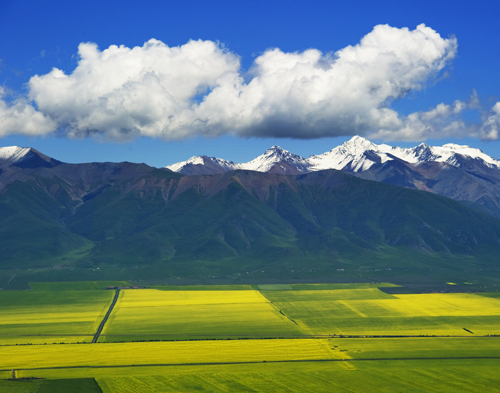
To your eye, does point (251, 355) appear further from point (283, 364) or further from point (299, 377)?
point (299, 377)

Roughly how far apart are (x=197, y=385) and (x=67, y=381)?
88.7 ft

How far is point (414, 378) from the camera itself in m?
131

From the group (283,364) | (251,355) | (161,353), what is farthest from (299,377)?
Answer: (161,353)

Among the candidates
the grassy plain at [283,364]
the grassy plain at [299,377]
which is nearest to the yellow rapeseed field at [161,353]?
the grassy plain at [283,364]

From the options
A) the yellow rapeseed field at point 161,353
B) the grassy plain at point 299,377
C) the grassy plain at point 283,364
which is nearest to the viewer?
the grassy plain at point 299,377

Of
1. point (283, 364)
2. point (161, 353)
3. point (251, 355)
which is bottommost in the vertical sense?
point (161, 353)

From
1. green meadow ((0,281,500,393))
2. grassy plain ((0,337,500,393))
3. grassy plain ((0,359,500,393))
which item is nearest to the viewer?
grassy plain ((0,359,500,393))

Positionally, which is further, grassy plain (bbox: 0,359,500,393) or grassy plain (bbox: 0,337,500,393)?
grassy plain (bbox: 0,337,500,393)

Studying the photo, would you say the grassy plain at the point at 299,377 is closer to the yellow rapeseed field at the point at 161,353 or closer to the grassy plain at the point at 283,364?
the grassy plain at the point at 283,364

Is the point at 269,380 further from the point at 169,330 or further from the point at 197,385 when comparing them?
the point at 169,330

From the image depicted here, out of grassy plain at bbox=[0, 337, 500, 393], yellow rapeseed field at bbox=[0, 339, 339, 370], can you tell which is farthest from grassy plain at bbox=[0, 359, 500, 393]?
yellow rapeseed field at bbox=[0, 339, 339, 370]

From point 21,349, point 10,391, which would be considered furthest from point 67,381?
point 21,349

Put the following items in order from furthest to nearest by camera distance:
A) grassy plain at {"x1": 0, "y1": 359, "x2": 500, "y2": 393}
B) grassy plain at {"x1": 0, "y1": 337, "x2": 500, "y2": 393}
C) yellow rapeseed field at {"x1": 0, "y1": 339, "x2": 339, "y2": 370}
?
yellow rapeseed field at {"x1": 0, "y1": 339, "x2": 339, "y2": 370} → grassy plain at {"x1": 0, "y1": 337, "x2": 500, "y2": 393} → grassy plain at {"x1": 0, "y1": 359, "x2": 500, "y2": 393}

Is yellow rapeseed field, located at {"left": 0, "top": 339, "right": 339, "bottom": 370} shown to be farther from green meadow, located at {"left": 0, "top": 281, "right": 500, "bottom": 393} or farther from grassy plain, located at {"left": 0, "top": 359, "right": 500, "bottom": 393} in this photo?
grassy plain, located at {"left": 0, "top": 359, "right": 500, "bottom": 393}
